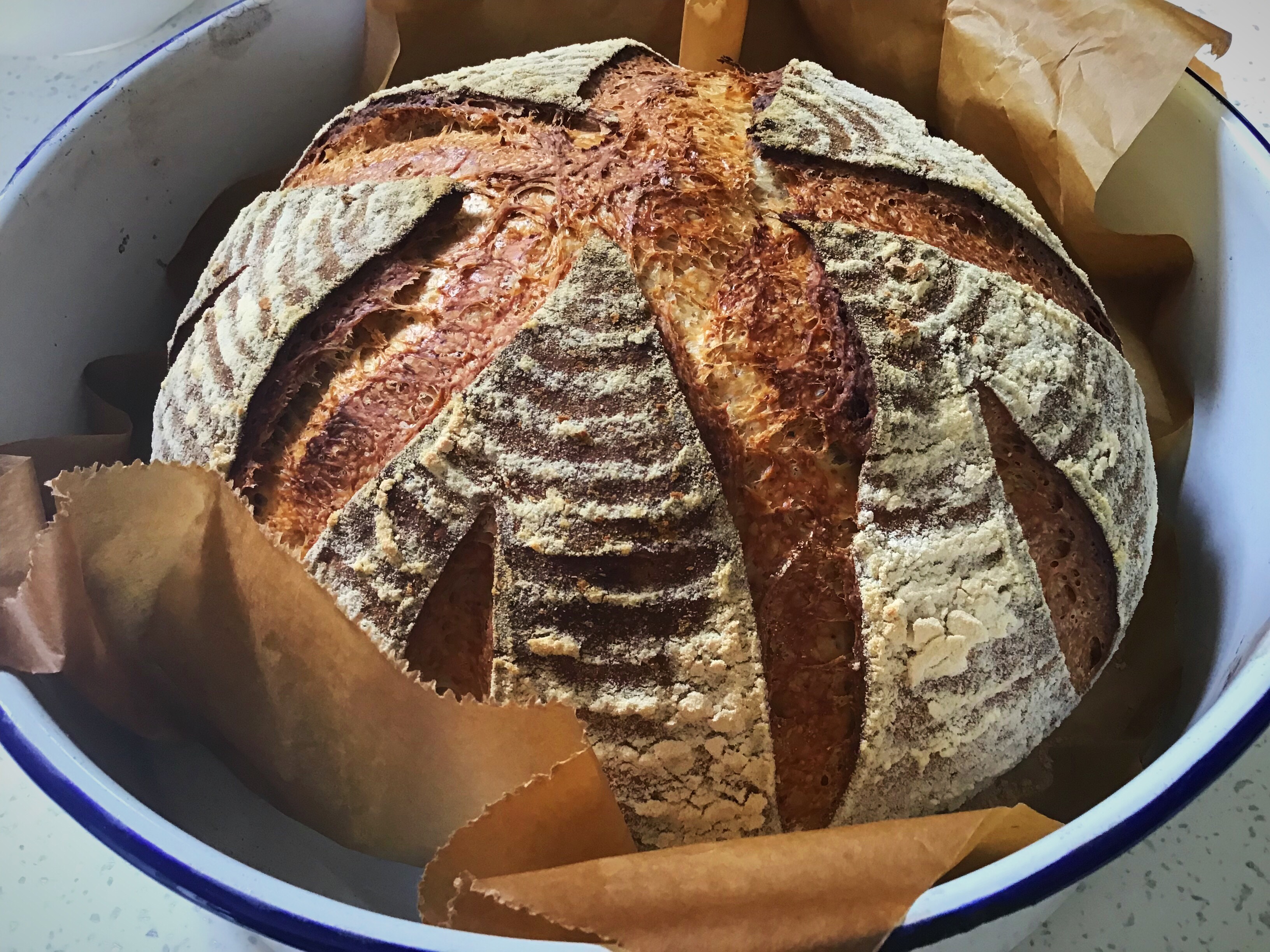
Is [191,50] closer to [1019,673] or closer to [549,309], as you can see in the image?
[549,309]

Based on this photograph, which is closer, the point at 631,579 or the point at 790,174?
the point at 631,579

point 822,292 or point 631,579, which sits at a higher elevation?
point 822,292

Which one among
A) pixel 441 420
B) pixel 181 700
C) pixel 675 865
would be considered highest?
pixel 441 420

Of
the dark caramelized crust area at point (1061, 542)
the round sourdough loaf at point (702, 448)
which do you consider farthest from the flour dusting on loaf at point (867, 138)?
the dark caramelized crust area at point (1061, 542)

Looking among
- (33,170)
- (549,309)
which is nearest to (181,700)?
(549,309)

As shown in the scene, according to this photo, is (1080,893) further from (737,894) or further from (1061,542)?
(737,894)

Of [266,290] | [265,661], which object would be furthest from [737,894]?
[266,290]

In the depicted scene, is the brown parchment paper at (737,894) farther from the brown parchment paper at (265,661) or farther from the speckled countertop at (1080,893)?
the speckled countertop at (1080,893)
